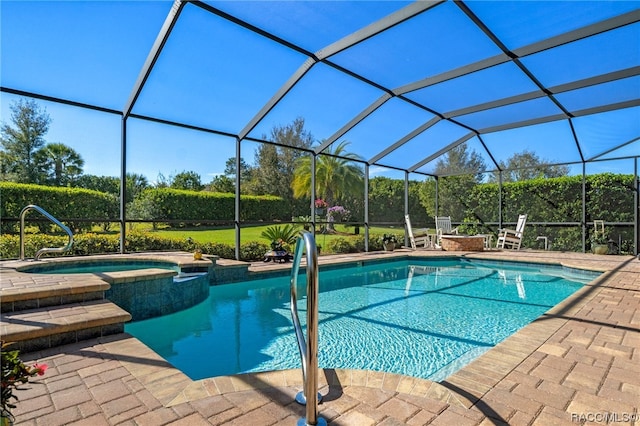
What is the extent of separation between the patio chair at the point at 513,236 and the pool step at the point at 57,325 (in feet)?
39.0

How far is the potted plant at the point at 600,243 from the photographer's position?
Result: 1008 centimetres

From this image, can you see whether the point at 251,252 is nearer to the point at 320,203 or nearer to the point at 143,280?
the point at 143,280

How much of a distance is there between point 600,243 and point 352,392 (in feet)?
37.9

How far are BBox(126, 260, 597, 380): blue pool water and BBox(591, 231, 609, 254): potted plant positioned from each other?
339cm

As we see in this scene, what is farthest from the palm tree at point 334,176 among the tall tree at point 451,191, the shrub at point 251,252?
the shrub at point 251,252

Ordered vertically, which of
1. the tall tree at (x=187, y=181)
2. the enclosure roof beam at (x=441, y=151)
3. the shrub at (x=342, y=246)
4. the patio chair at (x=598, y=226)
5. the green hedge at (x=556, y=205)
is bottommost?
the shrub at (x=342, y=246)

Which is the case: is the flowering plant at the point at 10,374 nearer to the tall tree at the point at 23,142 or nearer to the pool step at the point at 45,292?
the pool step at the point at 45,292

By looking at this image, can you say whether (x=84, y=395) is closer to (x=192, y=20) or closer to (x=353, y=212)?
(x=192, y=20)

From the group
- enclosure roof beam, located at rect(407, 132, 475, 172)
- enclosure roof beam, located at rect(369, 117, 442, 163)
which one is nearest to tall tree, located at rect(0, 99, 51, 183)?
enclosure roof beam, located at rect(369, 117, 442, 163)

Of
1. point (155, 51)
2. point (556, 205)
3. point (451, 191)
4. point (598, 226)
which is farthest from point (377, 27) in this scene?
point (451, 191)

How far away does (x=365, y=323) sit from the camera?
14.8ft

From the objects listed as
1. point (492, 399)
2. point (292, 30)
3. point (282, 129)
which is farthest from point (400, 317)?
point (282, 129)

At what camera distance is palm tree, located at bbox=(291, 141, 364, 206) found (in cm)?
1803

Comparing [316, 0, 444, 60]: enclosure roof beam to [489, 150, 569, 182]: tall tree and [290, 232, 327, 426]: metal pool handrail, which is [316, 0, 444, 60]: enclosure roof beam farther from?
[489, 150, 569, 182]: tall tree
